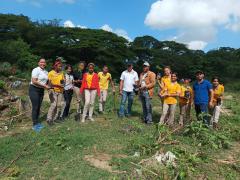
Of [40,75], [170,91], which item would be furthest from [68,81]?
[170,91]

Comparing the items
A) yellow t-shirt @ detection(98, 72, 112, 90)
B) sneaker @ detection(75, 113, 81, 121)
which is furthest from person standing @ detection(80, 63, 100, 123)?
yellow t-shirt @ detection(98, 72, 112, 90)

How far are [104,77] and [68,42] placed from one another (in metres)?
31.9

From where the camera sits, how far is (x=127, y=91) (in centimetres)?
1017

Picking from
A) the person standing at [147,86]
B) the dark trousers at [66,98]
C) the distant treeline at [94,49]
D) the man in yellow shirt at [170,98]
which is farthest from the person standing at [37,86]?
the distant treeline at [94,49]

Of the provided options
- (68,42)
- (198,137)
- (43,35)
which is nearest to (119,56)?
(68,42)

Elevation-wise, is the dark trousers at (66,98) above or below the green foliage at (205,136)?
above

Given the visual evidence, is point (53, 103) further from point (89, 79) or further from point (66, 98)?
point (89, 79)

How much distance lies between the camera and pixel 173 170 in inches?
249

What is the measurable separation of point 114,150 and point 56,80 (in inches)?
114

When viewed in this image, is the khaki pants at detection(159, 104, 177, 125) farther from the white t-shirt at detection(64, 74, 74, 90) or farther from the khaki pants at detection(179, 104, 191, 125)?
the white t-shirt at detection(64, 74, 74, 90)

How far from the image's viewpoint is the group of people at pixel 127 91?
8.92m

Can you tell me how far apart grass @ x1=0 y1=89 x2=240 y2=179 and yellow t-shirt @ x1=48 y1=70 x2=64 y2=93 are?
0.90 metres

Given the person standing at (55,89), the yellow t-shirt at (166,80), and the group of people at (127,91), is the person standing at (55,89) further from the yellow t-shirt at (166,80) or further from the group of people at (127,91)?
the yellow t-shirt at (166,80)

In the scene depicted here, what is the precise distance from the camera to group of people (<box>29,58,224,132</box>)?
8.92m
